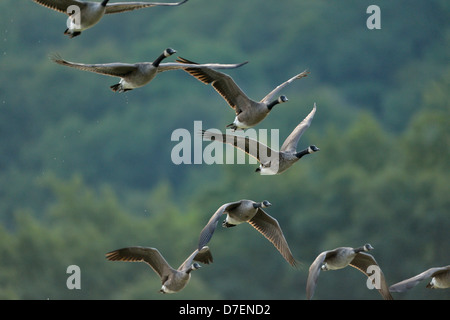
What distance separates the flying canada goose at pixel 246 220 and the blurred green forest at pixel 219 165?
19680mm

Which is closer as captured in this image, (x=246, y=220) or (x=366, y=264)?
(x=246, y=220)

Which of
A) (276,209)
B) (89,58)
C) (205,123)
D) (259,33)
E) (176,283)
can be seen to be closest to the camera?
(176,283)

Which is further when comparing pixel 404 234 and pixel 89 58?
pixel 89 58

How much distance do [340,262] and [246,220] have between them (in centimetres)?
136

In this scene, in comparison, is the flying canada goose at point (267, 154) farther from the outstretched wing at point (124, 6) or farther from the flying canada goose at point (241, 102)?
the outstretched wing at point (124, 6)

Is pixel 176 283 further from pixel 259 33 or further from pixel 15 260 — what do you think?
pixel 259 33

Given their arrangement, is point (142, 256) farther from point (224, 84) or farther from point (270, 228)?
point (224, 84)

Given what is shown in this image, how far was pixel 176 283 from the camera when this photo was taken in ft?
42.5

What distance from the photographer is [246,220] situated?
1289 centimetres

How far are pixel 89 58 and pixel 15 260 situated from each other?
93.7 feet

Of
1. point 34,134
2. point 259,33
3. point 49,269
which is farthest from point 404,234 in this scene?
point 259,33

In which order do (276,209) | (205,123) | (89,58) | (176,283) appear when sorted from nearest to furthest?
(176,283), (276,209), (205,123), (89,58)

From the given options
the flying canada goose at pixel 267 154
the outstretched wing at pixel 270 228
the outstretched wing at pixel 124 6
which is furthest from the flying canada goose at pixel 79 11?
the outstretched wing at pixel 270 228

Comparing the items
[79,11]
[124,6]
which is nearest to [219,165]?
[124,6]
